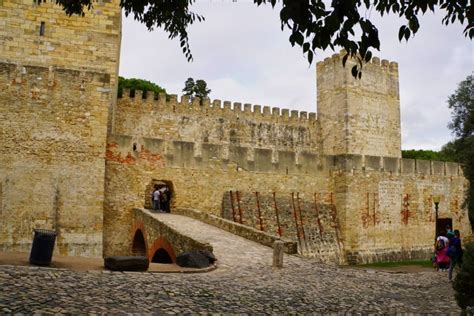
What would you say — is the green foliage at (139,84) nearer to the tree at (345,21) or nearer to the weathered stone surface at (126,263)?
the weathered stone surface at (126,263)

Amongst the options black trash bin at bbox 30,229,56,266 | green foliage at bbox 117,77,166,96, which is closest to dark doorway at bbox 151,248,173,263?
black trash bin at bbox 30,229,56,266

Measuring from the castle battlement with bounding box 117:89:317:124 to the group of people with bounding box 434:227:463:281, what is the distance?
56.0 ft

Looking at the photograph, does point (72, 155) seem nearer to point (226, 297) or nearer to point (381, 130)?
point (226, 297)

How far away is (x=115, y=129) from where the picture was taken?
2595 cm

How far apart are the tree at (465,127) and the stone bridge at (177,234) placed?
9.11 meters

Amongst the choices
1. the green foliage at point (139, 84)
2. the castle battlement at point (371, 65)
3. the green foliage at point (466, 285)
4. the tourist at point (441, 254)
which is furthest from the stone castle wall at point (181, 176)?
the green foliage at point (139, 84)

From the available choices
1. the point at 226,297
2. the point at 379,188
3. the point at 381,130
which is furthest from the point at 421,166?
the point at 226,297

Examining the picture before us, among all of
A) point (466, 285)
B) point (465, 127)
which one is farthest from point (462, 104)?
point (466, 285)

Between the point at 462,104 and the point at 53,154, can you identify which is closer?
the point at 53,154

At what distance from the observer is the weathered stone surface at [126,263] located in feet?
26.9

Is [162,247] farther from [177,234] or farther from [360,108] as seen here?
[360,108]

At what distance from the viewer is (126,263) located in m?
8.27

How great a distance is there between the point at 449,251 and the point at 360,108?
17864 mm

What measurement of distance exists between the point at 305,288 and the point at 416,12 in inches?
219
